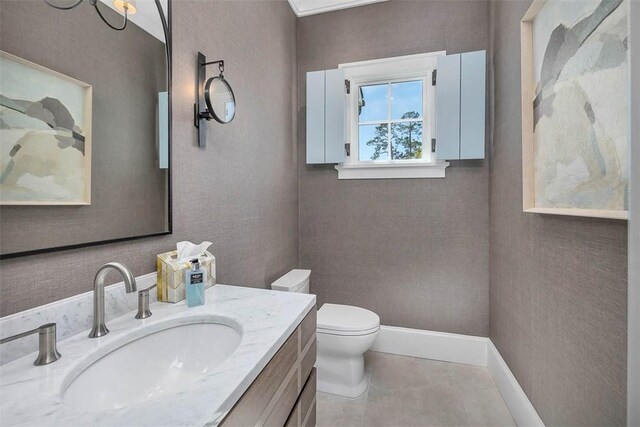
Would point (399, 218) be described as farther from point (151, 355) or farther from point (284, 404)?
point (151, 355)

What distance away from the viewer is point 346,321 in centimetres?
173

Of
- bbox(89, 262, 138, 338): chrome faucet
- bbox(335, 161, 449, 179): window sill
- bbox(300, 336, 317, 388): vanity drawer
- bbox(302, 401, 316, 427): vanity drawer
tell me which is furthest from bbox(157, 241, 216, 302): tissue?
bbox(335, 161, 449, 179): window sill

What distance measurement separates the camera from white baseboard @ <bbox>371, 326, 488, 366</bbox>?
6.64 feet

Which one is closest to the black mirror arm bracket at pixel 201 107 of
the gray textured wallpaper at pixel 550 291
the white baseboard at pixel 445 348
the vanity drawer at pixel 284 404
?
the vanity drawer at pixel 284 404

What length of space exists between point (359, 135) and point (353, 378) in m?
1.74

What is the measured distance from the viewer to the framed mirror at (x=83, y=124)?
69cm

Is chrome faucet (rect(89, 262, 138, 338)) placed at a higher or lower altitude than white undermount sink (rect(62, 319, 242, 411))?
higher

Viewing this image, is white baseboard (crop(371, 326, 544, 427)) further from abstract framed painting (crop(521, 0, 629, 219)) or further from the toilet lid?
abstract framed painting (crop(521, 0, 629, 219))

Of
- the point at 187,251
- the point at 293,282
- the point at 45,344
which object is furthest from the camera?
the point at 293,282

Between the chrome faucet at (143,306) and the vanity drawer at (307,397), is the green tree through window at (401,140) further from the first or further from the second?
the chrome faucet at (143,306)

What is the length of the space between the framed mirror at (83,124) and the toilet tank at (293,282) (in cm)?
89

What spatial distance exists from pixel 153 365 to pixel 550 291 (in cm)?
149

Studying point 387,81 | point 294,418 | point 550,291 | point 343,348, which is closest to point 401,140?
point 387,81

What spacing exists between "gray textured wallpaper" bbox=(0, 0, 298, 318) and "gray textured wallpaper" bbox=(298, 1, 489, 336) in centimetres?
23
